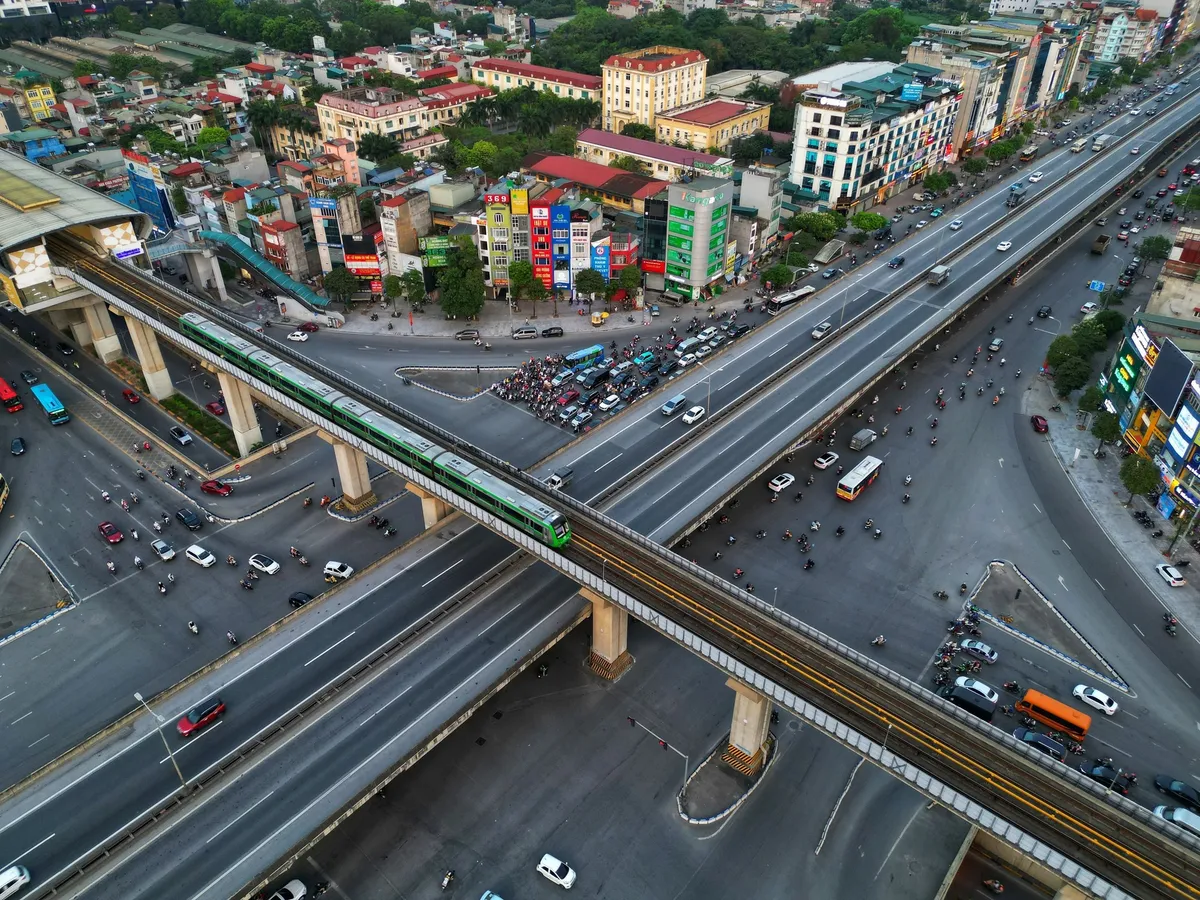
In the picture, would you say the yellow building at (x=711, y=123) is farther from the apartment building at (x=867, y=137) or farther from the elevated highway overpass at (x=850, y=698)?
the elevated highway overpass at (x=850, y=698)

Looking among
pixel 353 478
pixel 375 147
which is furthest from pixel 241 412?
pixel 375 147

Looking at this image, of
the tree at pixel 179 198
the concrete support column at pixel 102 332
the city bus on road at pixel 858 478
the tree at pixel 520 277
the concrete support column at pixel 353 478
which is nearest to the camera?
the concrete support column at pixel 353 478

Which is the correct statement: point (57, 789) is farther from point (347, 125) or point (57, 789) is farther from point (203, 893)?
point (347, 125)

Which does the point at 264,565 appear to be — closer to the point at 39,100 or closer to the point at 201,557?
the point at 201,557

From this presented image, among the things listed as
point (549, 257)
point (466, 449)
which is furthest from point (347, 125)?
point (466, 449)

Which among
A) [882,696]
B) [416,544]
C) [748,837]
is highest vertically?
[882,696]

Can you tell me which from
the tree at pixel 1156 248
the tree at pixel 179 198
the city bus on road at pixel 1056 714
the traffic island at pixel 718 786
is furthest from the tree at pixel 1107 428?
the tree at pixel 179 198
